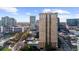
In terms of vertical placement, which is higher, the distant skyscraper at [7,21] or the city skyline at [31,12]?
the city skyline at [31,12]

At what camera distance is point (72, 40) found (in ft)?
14.0

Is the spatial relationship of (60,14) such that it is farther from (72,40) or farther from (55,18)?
(72,40)

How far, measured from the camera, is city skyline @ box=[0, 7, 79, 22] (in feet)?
13.6

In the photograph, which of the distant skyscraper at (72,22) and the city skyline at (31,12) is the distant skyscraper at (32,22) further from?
the distant skyscraper at (72,22)

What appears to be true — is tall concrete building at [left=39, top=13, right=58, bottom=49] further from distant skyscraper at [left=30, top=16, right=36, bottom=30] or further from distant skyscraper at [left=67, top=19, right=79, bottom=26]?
distant skyscraper at [left=67, top=19, right=79, bottom=26]

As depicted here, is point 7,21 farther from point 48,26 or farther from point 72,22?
point 72,22

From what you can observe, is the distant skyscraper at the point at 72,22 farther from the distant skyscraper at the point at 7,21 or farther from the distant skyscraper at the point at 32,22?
the distant skyscraper at the point at 7,21

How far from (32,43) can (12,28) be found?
0.73 meters

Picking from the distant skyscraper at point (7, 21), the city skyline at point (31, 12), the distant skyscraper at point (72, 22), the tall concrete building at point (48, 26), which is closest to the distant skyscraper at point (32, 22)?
the city skyline at point (31, 12)

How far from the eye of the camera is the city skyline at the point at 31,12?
4148mm

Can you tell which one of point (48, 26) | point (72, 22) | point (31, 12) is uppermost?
point (31, 12)

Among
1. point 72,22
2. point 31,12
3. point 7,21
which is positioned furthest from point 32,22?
point 72,22

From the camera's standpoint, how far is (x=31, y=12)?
4.18 metres

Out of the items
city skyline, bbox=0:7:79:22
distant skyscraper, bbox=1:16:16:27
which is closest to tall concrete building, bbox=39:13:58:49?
city skyline, bbox=0:7:79:22
